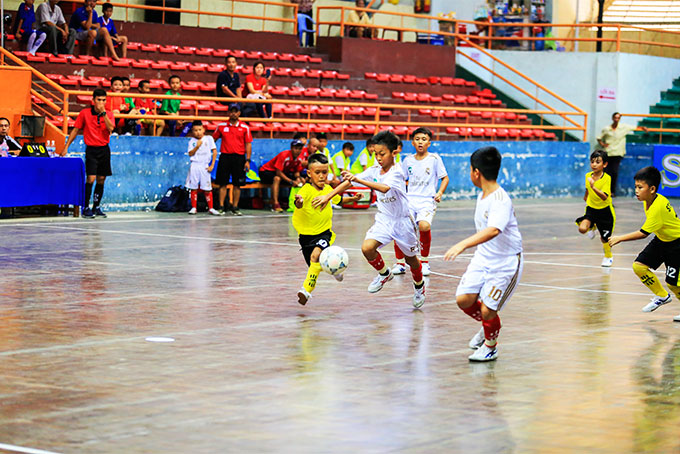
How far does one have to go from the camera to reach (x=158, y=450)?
6.18 m

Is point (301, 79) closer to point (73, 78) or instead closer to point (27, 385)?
point (73, 78)

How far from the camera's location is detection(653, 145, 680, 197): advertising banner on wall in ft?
111

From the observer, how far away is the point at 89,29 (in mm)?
27391

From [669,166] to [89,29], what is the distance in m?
17.8

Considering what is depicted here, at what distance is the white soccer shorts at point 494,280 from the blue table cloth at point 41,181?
13257 mm

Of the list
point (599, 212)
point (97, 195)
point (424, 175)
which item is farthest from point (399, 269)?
point (97, 195)

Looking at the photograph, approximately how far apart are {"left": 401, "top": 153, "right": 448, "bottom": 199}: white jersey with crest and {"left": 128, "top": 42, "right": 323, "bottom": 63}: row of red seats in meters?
15.4

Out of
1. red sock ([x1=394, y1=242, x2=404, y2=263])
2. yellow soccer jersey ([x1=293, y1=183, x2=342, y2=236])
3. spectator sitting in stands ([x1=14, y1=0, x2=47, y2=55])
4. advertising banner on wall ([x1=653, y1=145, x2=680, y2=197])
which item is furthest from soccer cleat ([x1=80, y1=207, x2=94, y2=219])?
advertising banner on wall ([x1=653, y1=145, x2=680, y2=197])

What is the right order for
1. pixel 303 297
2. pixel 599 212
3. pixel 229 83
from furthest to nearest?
1. pixel 229 83
2. pixel 599 212
3. pixel 303 297

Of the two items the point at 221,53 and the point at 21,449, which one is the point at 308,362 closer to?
the point at 21,449

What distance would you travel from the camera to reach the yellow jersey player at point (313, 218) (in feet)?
37.8

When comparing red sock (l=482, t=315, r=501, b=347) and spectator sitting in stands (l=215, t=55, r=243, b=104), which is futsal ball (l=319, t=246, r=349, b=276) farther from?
spectator sitting in stands (l=215, t=55, r=243, b=104)

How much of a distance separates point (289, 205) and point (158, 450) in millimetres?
19004

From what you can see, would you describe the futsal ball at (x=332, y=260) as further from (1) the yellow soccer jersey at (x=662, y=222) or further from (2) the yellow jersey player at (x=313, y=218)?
(1) the yellow soccer jersey at (x=662, y=222)
